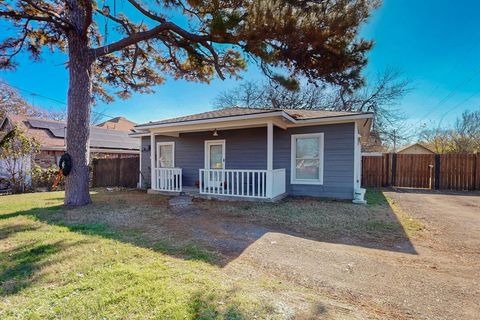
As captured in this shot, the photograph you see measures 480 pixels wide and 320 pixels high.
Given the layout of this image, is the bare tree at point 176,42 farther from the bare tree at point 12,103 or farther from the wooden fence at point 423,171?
the bare tree at point 12,103

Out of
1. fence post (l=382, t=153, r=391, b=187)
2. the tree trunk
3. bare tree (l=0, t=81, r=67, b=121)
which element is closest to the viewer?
the tree trunk

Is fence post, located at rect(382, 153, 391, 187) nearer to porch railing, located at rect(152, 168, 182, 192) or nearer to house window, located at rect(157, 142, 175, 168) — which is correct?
porch railing, located at rect(152, 168, 182, 192)

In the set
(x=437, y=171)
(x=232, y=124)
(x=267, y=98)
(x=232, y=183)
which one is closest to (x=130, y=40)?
(x=232, y=124)

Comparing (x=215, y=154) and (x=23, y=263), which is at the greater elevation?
(x=215, y=154)

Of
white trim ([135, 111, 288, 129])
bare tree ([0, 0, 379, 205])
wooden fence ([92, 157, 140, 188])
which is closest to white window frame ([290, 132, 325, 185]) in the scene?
white trim ([135, 111, 288, 129])

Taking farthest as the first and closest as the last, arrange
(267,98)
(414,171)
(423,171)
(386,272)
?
1. (267,98)
2. (414,171)
3. (423,171)
4. (386,272)

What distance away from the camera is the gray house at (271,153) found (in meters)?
7.78

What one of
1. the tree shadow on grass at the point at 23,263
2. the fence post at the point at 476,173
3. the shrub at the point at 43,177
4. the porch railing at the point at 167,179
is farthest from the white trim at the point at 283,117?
the shrub at the point at 43,177

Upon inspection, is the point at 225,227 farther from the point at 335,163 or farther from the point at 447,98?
the point at 447,98

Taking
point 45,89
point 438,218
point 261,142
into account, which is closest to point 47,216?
point 261,142

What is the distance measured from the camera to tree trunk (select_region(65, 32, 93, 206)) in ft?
23.1

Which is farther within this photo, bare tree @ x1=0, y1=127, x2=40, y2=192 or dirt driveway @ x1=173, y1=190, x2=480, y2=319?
bare tree @ x1=0, y1=127, x2=40, y2=192

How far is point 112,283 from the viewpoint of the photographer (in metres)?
2.69

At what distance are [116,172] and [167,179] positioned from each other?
17.1 ft
